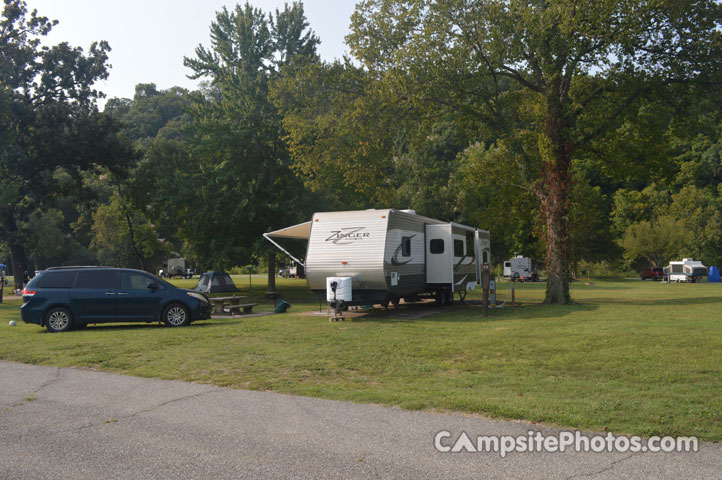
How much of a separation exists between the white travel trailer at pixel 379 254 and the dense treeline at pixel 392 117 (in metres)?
4.91

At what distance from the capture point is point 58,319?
14773mm

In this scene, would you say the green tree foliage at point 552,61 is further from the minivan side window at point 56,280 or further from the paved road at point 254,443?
the paved road at point 254,443

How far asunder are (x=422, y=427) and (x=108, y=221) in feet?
198

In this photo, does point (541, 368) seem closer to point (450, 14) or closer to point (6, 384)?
point (6, 384)

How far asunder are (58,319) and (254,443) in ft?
38.4

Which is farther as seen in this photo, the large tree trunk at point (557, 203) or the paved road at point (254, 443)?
the large tree trunk at point (557, 203)

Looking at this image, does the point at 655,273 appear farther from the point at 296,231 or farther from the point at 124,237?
the point at 124,237

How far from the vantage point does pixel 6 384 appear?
8062 millimetres

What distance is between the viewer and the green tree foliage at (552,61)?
1961cm

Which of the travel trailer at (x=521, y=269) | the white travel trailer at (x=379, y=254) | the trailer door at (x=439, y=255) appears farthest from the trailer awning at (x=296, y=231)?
the travel trailer at (x=521, y=269)

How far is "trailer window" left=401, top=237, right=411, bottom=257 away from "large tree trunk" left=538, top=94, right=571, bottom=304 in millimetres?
6567

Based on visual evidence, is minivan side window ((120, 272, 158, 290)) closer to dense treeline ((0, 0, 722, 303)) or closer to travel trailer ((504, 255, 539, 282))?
dense treeline ((0, 0, 722, 303))

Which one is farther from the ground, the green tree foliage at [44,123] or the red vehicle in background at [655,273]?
the green tree foliage at [44,123]

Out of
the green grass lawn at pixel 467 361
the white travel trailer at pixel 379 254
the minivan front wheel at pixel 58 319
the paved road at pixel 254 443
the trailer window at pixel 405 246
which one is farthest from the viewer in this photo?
the trailer window at pixel 405 246
